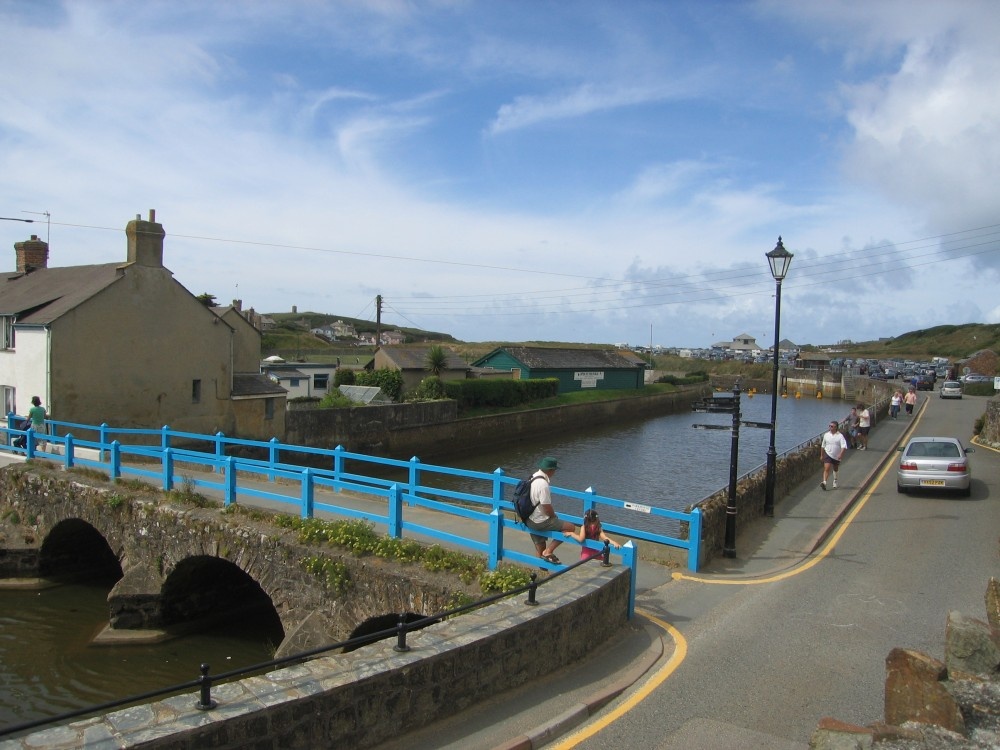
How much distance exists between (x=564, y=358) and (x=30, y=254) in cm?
4029

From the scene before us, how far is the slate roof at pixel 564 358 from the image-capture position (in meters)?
58.0

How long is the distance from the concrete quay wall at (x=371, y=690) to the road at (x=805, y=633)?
Result: 822mm

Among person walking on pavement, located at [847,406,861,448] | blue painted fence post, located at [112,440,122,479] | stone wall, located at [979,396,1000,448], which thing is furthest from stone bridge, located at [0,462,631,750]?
stone wall, located at [979,396,1000,448]

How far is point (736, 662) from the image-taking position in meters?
7.65

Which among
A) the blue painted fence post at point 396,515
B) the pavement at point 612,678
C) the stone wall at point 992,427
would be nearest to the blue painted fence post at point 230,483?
the pavement at point 612,678

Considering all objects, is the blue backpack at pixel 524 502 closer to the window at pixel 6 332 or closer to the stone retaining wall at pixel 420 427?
the window at pixel 6 332

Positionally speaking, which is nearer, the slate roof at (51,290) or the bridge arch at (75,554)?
the bridge arch at (75,554)

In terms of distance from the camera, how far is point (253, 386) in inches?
1247

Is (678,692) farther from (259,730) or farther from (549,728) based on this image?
(259,730)

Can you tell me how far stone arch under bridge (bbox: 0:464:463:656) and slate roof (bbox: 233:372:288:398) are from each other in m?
14.4

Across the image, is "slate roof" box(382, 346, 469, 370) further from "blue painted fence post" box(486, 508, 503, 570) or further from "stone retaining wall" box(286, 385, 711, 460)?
"blue painted fence post" box(486, 508, 503, 570)

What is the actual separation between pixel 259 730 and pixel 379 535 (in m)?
6.03

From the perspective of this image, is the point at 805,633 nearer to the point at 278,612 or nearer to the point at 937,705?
the point at 937,705

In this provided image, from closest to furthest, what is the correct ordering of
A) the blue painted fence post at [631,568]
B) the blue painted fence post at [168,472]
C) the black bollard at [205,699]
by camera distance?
the black bollard at [205,699] → the blue painted fence post at [631,568] → the blue painted fence post at [168,472]
